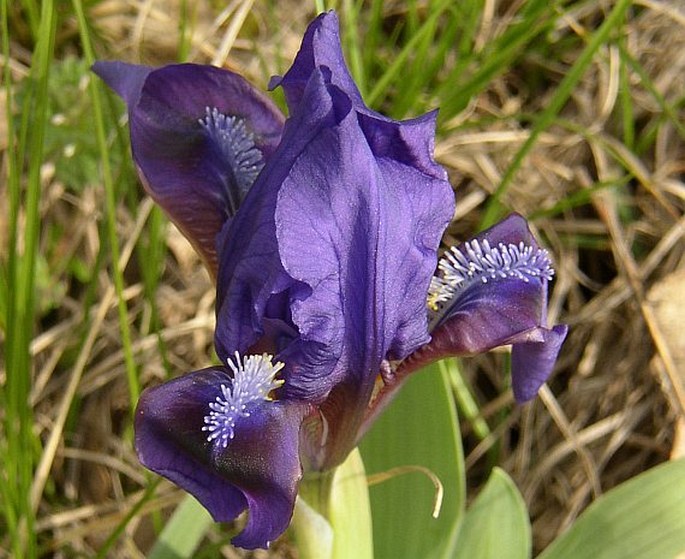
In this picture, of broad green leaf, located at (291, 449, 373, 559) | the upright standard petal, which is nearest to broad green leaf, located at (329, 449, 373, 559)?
broad green leaf, located at (291, 449, 373, 559)

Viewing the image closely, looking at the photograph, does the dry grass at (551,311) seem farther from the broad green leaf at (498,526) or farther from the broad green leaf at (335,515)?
the broad green leaf at (335,515)

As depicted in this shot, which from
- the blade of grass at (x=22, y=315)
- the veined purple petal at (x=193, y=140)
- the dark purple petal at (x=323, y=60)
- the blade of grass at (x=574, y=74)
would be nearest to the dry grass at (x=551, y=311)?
the blade of grass at (x=574, y=74)

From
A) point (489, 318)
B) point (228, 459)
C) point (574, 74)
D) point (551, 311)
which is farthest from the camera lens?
point (551, 311)

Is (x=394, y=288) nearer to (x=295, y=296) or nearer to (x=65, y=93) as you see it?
(x=295, y=296)

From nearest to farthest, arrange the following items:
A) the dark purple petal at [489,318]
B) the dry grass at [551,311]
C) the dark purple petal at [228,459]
Result: the dark purple petal at [228,459], the dark purple petal at [489,318], the dry grass at [551,311]

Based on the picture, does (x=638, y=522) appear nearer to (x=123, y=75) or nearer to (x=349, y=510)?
(x=349, y=510)

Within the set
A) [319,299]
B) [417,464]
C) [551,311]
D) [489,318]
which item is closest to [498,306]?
[489,318]
